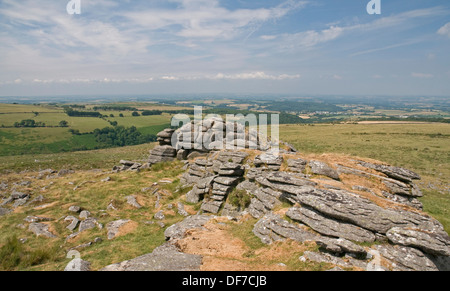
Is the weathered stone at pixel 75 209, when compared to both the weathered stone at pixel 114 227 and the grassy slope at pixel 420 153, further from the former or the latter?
the grassy slope at pixel 420 153

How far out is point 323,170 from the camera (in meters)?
21.5

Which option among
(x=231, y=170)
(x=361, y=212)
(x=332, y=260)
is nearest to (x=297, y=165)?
(x=231, y=170)

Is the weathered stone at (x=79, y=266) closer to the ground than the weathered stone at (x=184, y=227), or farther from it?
closer to the ground

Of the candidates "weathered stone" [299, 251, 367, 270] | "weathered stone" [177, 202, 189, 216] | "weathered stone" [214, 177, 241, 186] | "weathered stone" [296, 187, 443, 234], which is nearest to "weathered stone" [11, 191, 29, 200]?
"weathered stone" [177, 202, 189, 216]

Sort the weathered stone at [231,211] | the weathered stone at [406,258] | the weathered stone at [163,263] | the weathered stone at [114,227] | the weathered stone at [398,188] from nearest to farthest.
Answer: the weathered stone at [406,258] < the weathered stone at [163,263] < the weathered stone at [398,188] < the weathered stone at [114,227] < the weathered stone at [231,211]

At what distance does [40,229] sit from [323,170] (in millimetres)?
27208

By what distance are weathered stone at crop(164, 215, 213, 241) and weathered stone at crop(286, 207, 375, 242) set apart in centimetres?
Answer: 760

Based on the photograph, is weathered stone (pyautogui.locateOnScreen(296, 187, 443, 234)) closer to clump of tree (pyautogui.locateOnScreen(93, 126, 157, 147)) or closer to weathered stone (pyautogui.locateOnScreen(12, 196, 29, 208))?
weathered stone (pyautogui.locateOnScreen(12, 196, 29, 208))

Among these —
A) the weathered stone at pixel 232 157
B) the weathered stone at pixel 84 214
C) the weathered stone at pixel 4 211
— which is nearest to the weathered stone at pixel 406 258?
the weathered stone at pixel 232 157

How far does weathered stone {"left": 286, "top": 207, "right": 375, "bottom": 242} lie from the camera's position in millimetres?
14055

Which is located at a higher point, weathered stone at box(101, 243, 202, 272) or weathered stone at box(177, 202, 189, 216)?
weathered stone at box(101, 243, 202, 272)

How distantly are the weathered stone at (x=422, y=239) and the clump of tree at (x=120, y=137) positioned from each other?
131948mm

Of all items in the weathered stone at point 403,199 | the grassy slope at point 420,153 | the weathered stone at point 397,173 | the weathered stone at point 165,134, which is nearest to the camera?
the weathered stone at point 403,199

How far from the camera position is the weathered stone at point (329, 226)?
46.1 ft
